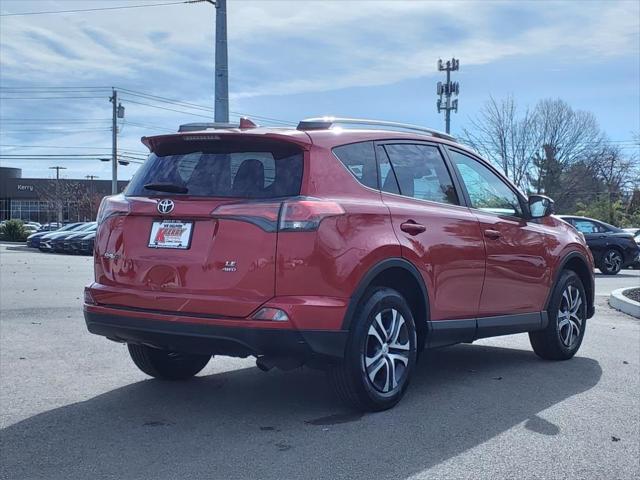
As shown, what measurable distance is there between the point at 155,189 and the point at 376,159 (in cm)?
153

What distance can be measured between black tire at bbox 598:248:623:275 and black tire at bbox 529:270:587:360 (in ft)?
45.1

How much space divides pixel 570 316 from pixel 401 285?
261 cm

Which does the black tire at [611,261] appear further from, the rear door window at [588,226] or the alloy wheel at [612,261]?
the rear door window at [588,226]

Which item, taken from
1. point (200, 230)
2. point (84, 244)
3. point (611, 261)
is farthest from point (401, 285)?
point (84, 244)

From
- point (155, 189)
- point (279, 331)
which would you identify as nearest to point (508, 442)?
point (279, 331)

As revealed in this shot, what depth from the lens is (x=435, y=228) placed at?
5.38 metres

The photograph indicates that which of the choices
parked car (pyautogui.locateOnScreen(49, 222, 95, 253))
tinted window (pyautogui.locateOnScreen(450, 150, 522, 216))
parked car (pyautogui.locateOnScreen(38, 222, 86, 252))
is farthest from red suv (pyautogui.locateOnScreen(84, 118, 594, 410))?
parked car (pyautogui.locateOnScreen(38, 222, 86, 252))

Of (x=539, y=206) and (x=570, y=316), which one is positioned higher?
(x=539, y=206)

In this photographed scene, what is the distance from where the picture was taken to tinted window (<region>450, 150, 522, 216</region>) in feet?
20.1

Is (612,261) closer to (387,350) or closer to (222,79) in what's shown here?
(222,79)

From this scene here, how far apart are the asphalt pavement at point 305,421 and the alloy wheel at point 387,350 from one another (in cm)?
23

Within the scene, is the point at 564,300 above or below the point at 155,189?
below

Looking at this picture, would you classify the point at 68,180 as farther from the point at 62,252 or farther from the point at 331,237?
the point at 331,237

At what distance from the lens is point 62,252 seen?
3172cm
